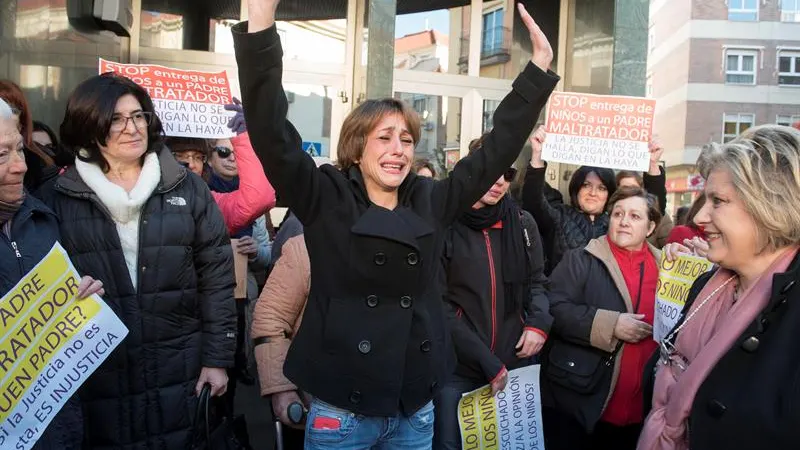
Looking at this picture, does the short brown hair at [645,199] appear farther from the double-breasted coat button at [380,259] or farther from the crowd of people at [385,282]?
the double-breasted coat button at [380,259]

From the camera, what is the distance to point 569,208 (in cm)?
480

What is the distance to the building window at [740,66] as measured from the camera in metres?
36.2

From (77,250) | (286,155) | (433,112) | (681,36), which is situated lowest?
(77,250)

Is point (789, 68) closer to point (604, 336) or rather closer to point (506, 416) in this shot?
point (604, 336)

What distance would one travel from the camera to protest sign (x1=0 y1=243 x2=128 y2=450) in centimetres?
202

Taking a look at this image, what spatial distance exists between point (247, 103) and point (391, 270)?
68cm

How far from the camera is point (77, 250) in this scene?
2531 millimetres

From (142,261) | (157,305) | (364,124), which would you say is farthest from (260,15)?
(157,305)

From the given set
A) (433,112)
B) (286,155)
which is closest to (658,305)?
(286,155)

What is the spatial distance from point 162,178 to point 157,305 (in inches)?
21.0

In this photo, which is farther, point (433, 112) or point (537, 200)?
point (433, 112)

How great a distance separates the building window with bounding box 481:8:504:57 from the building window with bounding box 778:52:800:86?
34.0m

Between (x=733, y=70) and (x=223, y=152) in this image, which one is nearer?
(x=223, y=152)

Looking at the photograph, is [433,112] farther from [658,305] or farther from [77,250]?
[77,250]
